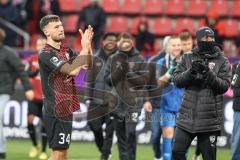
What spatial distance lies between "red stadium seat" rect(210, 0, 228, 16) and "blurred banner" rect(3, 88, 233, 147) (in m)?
5.64

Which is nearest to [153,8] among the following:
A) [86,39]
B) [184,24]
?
[184,24]

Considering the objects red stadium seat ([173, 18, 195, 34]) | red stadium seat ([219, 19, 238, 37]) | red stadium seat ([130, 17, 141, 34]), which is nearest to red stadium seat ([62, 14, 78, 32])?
red stadium seat ([130, 17, 141, 34])

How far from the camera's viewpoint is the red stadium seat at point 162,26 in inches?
901

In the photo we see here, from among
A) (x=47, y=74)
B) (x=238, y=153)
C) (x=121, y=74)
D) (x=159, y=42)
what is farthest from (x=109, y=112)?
(x=159, y=42)

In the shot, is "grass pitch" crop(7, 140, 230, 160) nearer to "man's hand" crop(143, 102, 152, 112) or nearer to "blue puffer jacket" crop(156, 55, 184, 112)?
"blue puffer jacket" crop(156, 55, 184, 112)

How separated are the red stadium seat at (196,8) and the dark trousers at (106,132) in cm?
898

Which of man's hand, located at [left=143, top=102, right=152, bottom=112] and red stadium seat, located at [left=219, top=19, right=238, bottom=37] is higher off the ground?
red stadium seat, located at [left=219, top=19, right=238, bottom=37]

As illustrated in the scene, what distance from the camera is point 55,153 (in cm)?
1049

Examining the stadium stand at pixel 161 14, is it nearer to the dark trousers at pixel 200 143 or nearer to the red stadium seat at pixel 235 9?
the red stadium seat at pixel 235 9

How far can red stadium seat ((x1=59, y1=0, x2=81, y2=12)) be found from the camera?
24.0 m

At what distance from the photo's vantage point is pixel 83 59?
33.4ft

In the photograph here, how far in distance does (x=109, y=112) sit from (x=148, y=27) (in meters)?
8.52

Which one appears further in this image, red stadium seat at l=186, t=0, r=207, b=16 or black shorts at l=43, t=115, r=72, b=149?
red stadium seat at l=186, t=0, r=207, b=16

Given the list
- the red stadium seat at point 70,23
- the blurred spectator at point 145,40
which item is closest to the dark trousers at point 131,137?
the blurred spectator at point 145,40
